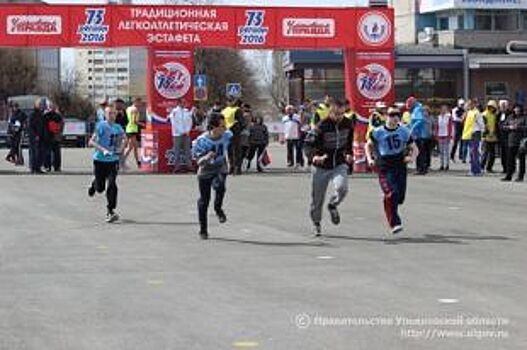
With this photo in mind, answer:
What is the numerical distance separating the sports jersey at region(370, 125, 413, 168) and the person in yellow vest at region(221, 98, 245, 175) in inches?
451

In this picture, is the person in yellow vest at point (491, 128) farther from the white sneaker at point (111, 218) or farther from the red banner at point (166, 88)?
the white sneaker at point (111, 218)

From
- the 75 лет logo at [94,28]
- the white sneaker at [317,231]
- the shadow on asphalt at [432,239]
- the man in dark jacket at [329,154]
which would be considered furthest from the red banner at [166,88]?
the shadow on asphalt at [432,239]

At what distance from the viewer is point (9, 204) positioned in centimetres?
1803

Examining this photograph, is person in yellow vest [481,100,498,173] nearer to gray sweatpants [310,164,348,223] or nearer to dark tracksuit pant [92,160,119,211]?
dark tracksuit pant [92,160,119,211]

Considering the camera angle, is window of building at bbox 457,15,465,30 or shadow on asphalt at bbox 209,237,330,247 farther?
window of building at bbox 457,15,465,30

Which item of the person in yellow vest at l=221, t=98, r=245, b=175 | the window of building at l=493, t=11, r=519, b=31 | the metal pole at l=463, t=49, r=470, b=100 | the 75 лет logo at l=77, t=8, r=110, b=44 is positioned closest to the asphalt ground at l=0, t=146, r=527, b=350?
the person in yellow vest at l=221, t=98, r=245, b=175

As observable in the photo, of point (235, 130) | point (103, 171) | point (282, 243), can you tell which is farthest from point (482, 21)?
point (282, 243)

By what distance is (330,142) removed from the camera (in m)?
13.5

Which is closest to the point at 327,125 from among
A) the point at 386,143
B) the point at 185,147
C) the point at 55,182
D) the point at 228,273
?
the point at 386,143

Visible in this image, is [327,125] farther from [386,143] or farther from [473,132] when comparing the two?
[473,132]

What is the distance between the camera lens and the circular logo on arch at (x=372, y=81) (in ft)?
88.9

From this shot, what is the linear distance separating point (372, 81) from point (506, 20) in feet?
171

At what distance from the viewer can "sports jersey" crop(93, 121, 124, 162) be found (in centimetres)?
1540

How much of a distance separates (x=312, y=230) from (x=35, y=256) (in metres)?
4.06
